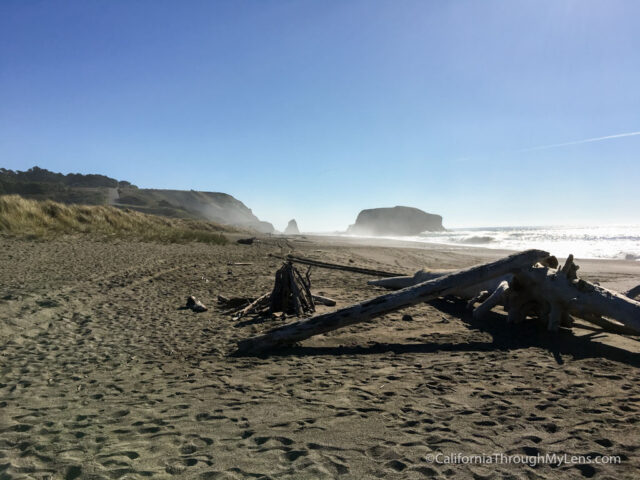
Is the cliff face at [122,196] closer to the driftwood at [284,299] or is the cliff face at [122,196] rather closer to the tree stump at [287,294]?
the driftwood at [284,299]

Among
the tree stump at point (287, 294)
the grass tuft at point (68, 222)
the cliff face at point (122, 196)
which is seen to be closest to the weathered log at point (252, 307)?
the tree stump at point (287, 294)

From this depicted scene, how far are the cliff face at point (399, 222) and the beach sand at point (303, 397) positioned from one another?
117587mm

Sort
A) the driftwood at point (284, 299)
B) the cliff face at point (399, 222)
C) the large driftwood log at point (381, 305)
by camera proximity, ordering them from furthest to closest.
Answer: the cliff face at point (399, 222), the driftwood at point (284, 299), the large driftwood log at point (381, 305)

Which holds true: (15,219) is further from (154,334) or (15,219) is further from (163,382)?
(163,382)

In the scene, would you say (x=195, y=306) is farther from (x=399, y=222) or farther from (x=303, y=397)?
(x=399, y=222)

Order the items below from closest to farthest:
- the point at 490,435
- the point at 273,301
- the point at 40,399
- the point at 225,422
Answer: the point at 490,435 → the point at 225,422 → the point at 40,399 → the point at 273,301

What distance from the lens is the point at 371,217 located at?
5600 inches

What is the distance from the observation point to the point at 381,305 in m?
5.26

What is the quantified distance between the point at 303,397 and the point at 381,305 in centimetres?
217

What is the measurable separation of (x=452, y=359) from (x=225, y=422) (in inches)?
115

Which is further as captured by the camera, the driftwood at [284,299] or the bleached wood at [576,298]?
the driftwood at [284,299]

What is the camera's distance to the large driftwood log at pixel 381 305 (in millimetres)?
4930

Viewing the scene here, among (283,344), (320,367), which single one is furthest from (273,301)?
(320,367)

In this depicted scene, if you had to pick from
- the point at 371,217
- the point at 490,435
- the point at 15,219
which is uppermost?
the point at 371,217
